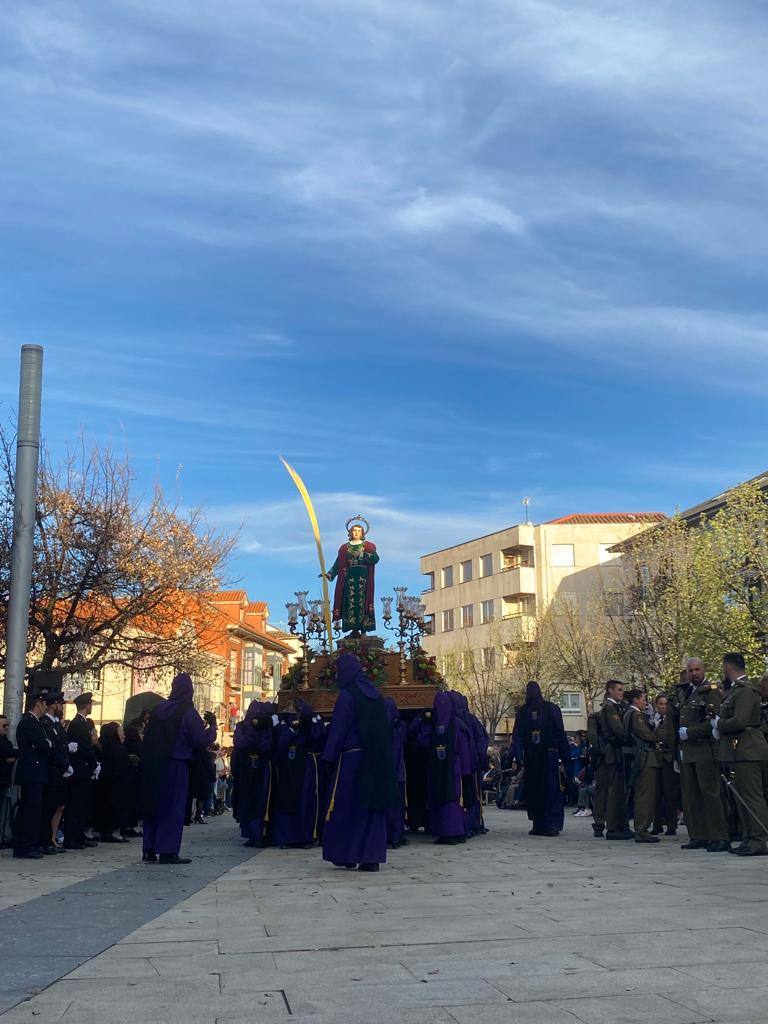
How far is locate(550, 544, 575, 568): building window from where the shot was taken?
73312mm

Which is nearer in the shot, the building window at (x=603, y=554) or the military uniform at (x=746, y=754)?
the military uniform at (x=746, y=754)

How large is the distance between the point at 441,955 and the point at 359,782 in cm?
502

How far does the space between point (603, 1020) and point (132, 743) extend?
13.1 metres

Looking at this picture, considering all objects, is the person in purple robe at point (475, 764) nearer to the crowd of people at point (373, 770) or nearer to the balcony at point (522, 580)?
the crowd of people at point (373, 770)

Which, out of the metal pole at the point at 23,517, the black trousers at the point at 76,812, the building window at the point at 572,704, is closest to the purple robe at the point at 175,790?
the black trousers at the point at 76,812

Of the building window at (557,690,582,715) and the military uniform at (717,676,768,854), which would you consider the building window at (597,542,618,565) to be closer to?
the building window at (557,690,582,715)

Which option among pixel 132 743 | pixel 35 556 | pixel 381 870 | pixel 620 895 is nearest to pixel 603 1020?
pixel 620 895

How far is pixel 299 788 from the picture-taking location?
47.5 feet

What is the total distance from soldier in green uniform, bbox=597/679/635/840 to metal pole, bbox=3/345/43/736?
8180 millimetres

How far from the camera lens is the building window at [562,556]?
7331cm

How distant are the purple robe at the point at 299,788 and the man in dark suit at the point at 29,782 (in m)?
3.15

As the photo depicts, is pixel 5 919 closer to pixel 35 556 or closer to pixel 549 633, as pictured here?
pixel 35 556

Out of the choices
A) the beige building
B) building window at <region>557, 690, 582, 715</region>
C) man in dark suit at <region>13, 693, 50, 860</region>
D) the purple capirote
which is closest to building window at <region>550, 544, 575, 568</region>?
the beige building

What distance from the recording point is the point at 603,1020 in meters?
4.32
